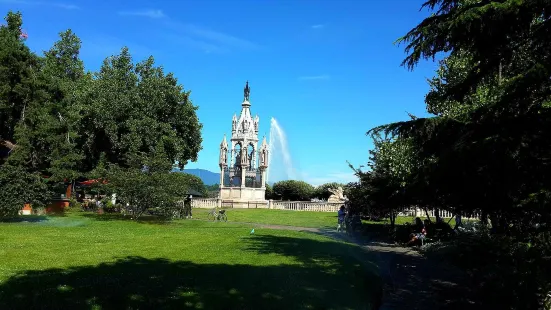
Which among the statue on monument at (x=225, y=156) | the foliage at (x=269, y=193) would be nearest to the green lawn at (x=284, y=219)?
the statue on monument at (x=225, y=156)

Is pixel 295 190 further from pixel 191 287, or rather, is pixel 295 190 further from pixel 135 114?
pixel 191 287

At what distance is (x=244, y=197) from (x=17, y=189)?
100 ft

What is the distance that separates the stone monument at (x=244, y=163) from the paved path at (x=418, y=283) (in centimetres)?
3530

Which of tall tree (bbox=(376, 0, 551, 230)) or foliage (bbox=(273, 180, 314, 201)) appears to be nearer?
tall tree (bbox=(376, 0, 551, 230))

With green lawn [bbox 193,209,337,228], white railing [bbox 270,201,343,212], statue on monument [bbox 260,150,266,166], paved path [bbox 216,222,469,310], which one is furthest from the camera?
statue on monument [bbox 260,150,266,166]

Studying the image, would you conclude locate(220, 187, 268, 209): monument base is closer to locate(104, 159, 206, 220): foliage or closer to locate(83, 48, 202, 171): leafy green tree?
locate(83, 48, 202, 171): leafy green tree

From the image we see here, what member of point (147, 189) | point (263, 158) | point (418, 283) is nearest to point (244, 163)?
point (263, 158)

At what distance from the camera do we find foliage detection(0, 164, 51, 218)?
19.3m

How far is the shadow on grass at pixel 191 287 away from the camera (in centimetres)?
643

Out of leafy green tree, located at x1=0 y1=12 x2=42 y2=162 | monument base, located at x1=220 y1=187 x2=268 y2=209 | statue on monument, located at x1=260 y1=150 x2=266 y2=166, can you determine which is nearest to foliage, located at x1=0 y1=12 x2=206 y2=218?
leafy green tree, located at x1=0 y1=12 x2=42 y2=162

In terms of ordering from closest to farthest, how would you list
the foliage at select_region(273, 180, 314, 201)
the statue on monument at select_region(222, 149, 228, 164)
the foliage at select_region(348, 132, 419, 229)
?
the foliage at select_region(348, 132, 419, 229) → the statue on monument at select_region(222, 149, 228, 164) → the foliage at select_region(273, 180, 314, 201)

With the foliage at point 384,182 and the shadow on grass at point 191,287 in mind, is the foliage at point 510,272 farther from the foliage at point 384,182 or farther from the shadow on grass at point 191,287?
the foliage at point 384,182

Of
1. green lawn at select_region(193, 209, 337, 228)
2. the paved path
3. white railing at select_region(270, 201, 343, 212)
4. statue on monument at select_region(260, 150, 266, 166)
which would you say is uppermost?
statue on monument at select_region(260, 150, 266, 166)

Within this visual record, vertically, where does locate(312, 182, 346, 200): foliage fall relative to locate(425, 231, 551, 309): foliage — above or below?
above
